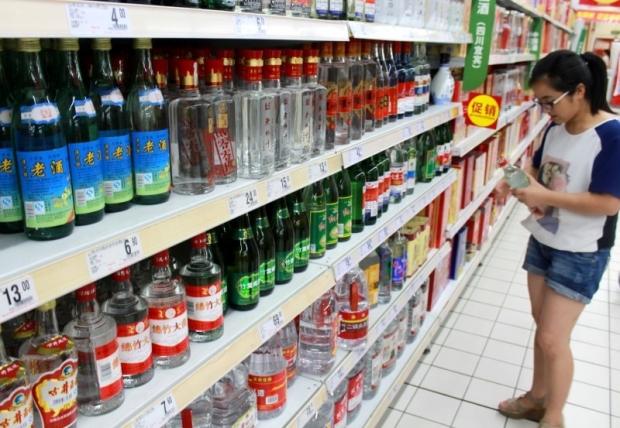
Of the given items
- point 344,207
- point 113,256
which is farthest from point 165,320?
point 344,207

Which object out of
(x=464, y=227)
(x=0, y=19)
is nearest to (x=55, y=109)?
(x=0, y=19)

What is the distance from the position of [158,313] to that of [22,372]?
1.07 ft

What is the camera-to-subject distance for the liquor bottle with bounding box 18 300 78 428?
0.90 metres

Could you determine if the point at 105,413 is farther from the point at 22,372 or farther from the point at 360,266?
the point at 360,266

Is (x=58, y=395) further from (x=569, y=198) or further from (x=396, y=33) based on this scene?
(x=569, y=198)

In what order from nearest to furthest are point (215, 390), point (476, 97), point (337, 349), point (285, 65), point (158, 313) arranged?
point (158, 313), point (285, 65), point (215, 390), point (337, 349), point (476, 97)

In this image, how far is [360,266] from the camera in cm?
226

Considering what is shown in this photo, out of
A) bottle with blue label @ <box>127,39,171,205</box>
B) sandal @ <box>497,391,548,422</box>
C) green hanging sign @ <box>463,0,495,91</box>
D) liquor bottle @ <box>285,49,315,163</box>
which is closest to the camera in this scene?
bottle with blue label @ <box>127,39,171,205</box>

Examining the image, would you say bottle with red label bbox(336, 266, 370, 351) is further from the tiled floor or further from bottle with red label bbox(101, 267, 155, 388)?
bottle with red label bbox(101, 267, 155, 388)

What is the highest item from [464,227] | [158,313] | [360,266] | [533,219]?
[158,313]

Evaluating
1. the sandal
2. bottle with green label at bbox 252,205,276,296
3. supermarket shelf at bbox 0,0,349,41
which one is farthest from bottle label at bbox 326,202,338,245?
the sandal

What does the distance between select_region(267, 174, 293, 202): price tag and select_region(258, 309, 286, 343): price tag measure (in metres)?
0.33

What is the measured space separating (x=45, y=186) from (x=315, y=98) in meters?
0.93

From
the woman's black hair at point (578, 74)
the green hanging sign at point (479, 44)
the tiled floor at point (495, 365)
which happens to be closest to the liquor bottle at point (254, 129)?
the woman's black hair at point (578, 74)
